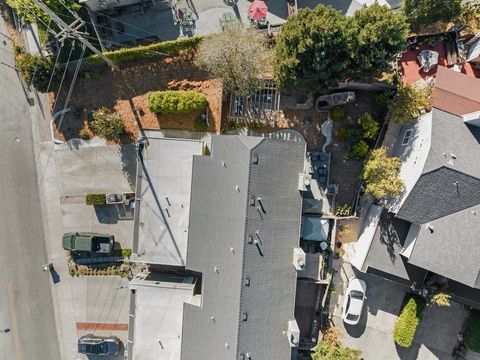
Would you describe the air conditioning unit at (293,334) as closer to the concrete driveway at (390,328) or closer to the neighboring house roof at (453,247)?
the concrete driveway at (390,328)

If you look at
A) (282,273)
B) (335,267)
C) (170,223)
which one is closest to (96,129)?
(170,223)

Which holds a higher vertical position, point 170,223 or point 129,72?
point 129,72

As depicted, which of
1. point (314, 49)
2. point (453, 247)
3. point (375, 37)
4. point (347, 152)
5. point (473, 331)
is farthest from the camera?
point (347, 152)

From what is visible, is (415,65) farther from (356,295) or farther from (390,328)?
(390,328)

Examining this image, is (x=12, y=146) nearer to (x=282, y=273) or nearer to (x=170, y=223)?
(x=170, y=223)

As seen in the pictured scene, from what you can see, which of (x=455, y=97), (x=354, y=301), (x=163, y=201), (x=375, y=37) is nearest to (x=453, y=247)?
(x=354, y=301)

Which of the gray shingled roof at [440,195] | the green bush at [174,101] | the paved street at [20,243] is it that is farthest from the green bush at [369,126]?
the paved street at [20,243]
